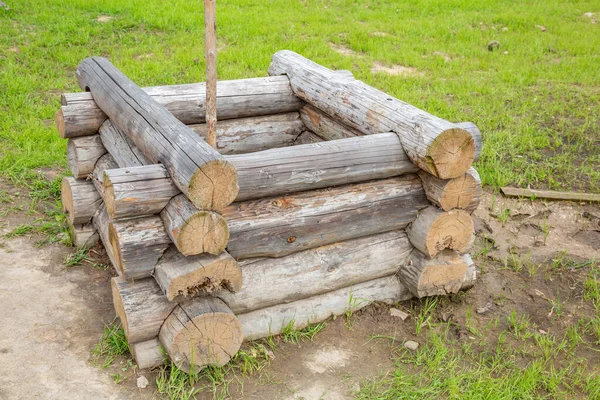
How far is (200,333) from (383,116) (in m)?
1.76

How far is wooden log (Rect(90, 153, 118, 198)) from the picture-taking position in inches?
181

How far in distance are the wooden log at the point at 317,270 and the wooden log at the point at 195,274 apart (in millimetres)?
159

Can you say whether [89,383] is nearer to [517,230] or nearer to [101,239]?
[101,239]

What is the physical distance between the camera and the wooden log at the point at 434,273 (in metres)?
4.21

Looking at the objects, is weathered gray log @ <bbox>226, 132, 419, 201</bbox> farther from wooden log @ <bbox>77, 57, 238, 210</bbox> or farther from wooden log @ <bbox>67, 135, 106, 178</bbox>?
wooden log @ <bbox>67, 135, 106, 178</bbox>

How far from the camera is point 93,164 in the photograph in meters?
4.80

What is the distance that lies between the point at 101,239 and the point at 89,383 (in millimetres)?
1493

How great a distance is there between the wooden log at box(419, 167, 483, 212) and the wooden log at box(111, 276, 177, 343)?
1638mm

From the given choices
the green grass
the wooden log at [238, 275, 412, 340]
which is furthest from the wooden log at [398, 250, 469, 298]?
the green grass

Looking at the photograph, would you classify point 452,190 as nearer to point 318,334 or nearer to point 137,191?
point 318,334

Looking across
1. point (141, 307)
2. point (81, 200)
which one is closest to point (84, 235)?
point (81, 200)

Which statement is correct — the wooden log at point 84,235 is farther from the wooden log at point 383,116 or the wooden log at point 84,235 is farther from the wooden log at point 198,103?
the wooden log at point 383,116

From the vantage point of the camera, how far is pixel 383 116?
14.1 feet

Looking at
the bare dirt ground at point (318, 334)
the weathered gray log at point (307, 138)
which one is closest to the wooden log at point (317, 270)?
the bare dirt ground at point (318, 334)
